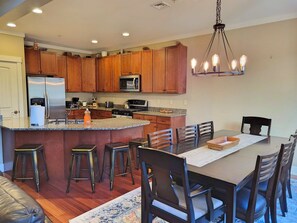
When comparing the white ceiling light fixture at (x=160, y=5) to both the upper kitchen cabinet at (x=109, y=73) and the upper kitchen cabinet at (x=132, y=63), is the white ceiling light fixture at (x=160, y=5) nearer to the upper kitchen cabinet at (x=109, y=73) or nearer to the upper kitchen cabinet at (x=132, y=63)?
the upper kitchen cabinet at (x=132, y=63)

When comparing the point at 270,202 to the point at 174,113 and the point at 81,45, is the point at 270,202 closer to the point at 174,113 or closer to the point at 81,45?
the point at 174,113

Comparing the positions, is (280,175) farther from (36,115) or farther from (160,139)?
(36,115)

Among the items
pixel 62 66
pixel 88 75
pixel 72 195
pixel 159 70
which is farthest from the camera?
pixel 88 75

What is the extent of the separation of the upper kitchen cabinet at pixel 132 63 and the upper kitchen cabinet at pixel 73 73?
1.47 m

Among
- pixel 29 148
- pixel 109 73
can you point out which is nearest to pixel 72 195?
pixel 29 148

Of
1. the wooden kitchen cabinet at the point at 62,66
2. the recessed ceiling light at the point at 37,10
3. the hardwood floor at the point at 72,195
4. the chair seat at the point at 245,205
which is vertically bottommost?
the hardwood floor at the point at 72,195

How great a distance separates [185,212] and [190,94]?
3616mm

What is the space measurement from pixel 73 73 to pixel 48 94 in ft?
4.02

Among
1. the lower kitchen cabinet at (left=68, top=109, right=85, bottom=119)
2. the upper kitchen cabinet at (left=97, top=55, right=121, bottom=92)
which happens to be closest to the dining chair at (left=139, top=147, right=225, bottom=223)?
the upper kitchen cabinet at (left=97, top=55, right=121, bottom=92)

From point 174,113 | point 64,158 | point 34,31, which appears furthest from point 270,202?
point 34,31

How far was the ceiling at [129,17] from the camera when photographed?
3070 millimetres

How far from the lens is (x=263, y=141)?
272 cm

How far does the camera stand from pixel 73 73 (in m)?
6.28

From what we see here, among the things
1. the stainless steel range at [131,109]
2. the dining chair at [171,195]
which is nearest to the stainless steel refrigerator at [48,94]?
the stainless steel range at [131,109]
